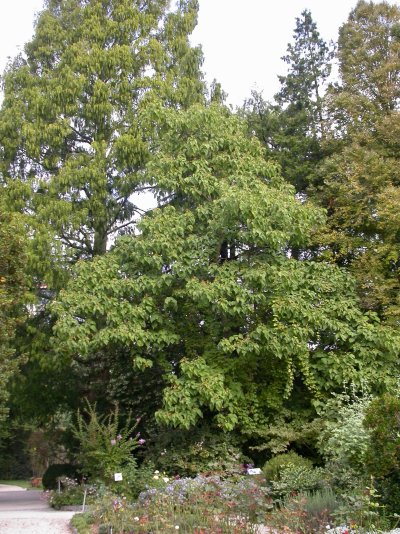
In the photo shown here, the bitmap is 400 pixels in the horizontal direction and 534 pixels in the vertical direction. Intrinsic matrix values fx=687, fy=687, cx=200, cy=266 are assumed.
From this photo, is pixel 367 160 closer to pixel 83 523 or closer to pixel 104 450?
pixel 104 450

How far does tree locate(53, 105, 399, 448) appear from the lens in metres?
14.2

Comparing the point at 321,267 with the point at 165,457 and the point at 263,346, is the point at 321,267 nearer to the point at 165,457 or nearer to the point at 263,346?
the point at 263,346

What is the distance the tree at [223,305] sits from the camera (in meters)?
14.2

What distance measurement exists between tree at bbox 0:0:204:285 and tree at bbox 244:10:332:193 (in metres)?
2.52

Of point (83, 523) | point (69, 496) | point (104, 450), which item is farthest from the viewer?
point (69, 496)

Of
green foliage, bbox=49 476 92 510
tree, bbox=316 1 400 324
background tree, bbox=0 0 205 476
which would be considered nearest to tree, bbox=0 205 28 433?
background tree, bbox=0 0 205 476

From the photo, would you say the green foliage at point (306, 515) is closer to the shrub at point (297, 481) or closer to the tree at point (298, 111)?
the shrub at point (297, 481)

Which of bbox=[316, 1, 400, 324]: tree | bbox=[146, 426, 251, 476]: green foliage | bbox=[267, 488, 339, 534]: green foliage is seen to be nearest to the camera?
bbox=[267, 488, 339, 534]: green foliage

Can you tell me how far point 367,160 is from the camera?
16.8 meters

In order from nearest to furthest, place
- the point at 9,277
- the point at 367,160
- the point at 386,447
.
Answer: the point at 386,447 → the point at 9,277 → the point at 367,160

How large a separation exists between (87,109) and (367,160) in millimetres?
7118

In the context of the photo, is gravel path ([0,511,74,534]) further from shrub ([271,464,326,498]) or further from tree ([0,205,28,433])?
shrub ([271,464,326,498])

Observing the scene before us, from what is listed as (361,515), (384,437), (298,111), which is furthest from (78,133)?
(361,515)

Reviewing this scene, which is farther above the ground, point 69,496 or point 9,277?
point 9,277
